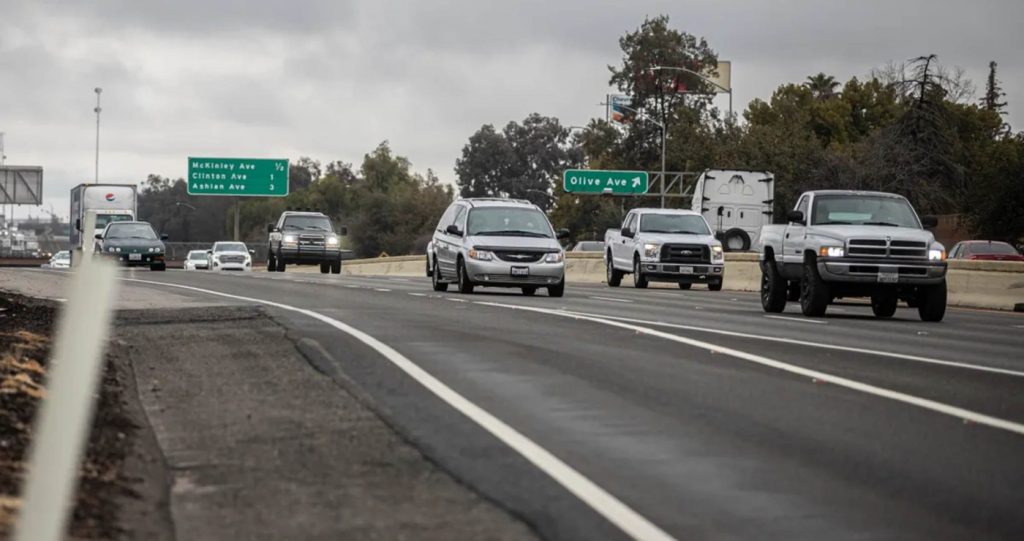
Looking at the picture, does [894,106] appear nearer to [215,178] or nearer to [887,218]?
[215,178]

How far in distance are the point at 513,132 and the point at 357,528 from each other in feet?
532

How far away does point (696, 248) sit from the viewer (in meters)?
39.1

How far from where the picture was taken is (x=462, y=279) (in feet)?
100

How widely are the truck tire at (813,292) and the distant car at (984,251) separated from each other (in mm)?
21227

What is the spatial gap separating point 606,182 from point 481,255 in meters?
57.2

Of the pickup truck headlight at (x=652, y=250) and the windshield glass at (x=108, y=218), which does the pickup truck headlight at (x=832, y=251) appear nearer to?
the pickup truck headlight at (x=652, y=250)

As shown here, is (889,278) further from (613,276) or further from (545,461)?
(613,276)

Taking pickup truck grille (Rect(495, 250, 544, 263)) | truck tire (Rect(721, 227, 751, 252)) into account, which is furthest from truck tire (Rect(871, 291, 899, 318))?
truck tire (Rect(721, 227, 751, 252))

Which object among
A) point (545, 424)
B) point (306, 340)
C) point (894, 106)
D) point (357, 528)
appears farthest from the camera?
point (894, 106)

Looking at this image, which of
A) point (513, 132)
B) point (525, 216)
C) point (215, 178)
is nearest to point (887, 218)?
point (525, 216)

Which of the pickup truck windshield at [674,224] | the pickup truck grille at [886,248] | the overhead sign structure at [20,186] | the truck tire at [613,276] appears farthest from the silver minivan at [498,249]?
the overhead sign structure at [20,186]

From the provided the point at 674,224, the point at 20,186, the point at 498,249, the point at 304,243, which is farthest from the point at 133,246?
the point at 20,186

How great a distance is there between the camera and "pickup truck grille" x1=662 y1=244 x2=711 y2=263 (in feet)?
128

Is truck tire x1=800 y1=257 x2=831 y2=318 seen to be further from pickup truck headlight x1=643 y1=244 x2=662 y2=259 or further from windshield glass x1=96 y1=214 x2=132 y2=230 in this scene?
windshield glass x1=96 y1=214 x2=132 y2=230
